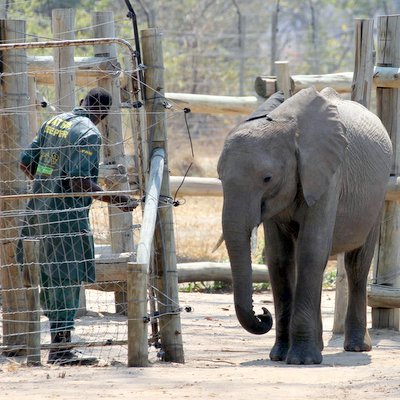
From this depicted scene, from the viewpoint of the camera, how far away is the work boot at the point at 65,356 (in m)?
7.47

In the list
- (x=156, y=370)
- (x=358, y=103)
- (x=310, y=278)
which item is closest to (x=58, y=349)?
(x=156, y=370)

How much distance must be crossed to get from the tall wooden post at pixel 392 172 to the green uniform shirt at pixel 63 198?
9.75 feet

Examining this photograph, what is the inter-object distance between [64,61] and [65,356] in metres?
3.02

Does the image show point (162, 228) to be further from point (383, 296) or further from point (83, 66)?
point (383, 296)

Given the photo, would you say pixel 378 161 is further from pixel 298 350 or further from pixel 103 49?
pixel 103 49

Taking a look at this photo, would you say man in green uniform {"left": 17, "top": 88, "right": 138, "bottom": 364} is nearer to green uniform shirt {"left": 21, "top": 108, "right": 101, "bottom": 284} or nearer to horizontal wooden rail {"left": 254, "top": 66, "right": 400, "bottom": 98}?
green uniform shirt {"left": 21, "top": 108, "right": 101, "bottom": 284}

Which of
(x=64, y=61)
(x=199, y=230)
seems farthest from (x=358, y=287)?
(x=199, y=230)

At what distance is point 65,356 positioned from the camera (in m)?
7.58

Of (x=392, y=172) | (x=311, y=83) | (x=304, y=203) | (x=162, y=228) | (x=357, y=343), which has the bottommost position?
(x=357, y=343)

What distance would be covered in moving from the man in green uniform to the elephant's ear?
3.96 ft

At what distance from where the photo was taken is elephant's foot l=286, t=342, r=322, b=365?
7.73m

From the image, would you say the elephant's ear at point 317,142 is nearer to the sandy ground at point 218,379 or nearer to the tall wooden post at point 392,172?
the sandy ground at point 218,379

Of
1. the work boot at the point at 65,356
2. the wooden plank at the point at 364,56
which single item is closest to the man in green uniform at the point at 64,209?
the work boot at the point at 65,356

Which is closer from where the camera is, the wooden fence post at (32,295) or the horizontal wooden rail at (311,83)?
the wooden fence post at (32,295)
